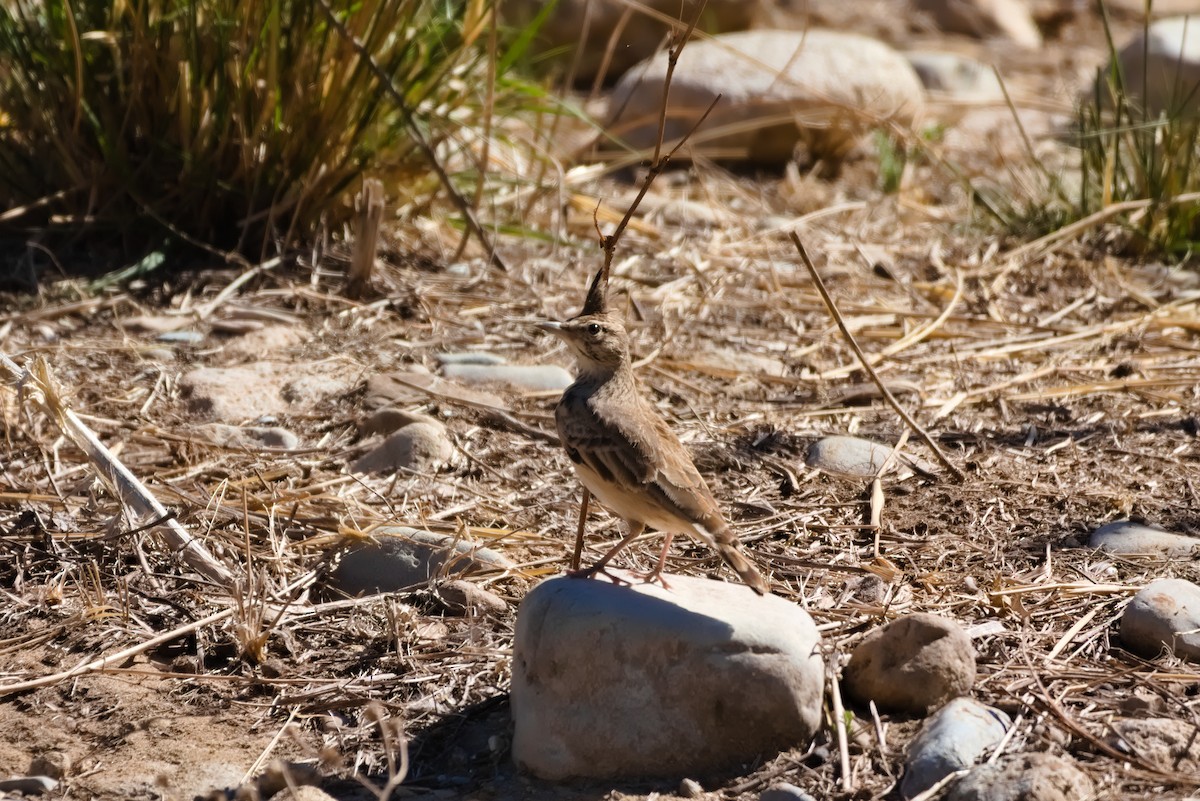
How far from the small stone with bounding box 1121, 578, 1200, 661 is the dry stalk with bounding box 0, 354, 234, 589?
8.08 ft

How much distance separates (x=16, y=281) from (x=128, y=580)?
2723mm

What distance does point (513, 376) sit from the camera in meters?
5.53

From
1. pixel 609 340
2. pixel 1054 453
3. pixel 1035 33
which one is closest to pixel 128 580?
pixel 609 340

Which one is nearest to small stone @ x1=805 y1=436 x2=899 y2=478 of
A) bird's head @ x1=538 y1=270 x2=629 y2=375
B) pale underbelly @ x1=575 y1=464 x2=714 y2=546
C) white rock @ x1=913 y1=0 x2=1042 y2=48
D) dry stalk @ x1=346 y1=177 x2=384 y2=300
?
bird's head @ x1=538 y1=270 x2=629 y2=375

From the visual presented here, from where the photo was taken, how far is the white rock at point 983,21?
→ 532 inches

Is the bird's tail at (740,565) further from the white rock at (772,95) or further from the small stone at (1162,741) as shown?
the white rock at (772,95)

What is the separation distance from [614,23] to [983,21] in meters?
4.02

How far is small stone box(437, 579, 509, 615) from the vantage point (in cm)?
396

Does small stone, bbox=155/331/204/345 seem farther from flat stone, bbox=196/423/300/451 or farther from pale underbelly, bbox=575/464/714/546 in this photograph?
pale underbelly, bbox=575/464/714/546

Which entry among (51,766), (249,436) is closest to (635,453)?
(51,766)

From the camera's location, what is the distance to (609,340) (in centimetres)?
387

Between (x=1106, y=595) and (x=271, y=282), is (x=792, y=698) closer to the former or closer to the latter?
(x=1106, y=595)

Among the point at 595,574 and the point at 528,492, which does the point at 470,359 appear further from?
the point at 595,574

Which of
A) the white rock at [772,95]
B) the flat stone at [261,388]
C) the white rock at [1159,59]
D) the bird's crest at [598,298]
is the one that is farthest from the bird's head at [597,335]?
the white rock at [1159,59]
